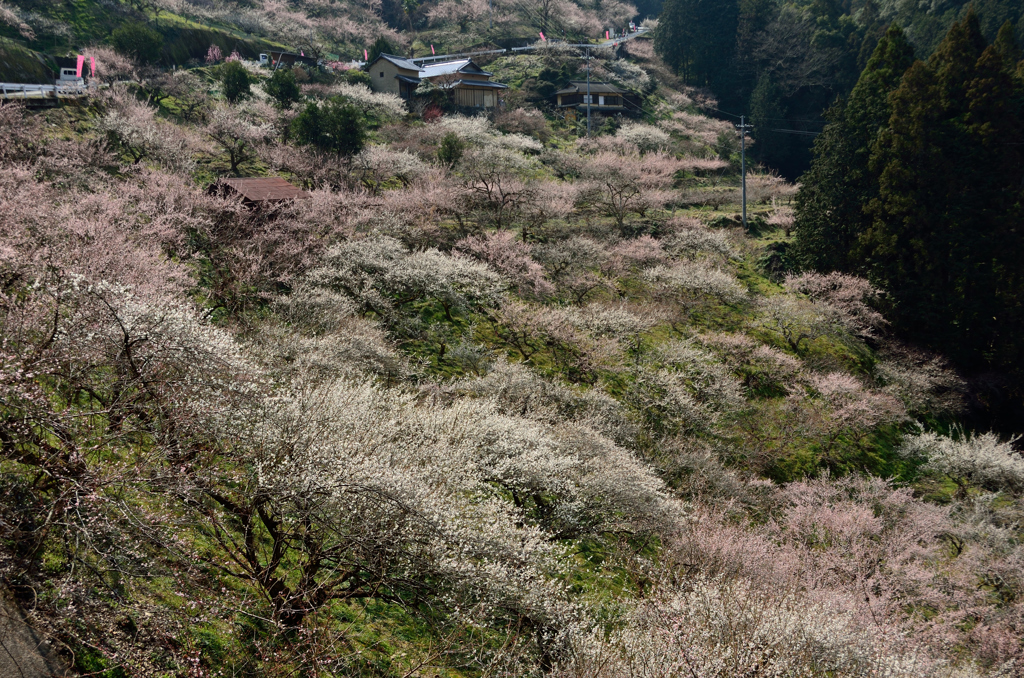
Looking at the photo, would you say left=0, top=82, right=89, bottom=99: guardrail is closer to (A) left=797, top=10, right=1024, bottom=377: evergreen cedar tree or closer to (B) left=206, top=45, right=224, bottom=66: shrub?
(B) left=206, top=45, right=224, bottom=66: shrub

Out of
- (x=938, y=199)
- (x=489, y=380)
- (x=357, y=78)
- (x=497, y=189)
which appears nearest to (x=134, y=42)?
→ (x=357, y=78)

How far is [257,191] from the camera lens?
2228 cm

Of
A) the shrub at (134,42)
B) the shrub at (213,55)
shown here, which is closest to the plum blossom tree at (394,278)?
the shrub at (134,42)

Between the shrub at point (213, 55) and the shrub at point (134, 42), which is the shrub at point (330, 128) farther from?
the shrub at point (213, 55)

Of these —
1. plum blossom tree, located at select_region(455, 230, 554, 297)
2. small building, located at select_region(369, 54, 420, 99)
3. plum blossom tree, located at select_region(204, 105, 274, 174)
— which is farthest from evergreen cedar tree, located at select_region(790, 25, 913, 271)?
small building, located at select_region(369, 54, 420, 99)

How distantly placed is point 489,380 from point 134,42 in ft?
128

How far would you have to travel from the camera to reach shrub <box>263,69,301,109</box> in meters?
38.2

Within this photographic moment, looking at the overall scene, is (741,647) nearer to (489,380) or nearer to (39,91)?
(489,380)

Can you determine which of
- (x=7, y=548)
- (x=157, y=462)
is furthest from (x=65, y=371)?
(x=7, y=548)

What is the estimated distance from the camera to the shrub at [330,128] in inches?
1251

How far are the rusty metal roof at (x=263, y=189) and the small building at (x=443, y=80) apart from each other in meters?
30.0

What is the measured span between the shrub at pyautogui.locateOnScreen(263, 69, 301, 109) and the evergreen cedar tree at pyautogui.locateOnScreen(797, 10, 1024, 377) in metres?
34.7

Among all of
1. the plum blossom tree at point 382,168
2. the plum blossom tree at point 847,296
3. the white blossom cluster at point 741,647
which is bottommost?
the white blossom cluster at point 741,647

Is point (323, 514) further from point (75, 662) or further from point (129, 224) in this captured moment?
point (129, 224)
